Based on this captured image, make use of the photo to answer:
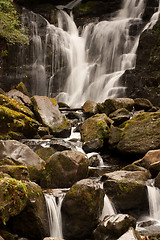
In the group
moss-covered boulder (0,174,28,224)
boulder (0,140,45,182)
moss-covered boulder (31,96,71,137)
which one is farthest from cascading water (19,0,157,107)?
moss-covered boulder (0,174,28,224)

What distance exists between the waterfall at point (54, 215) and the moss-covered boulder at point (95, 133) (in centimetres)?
452

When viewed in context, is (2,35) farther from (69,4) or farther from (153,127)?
(69,4)

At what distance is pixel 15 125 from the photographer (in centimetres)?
991

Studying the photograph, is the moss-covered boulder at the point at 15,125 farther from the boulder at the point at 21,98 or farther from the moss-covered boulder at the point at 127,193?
the moss-covered boulder at the point at 127,193

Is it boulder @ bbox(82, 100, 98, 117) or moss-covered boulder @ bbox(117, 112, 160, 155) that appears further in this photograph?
boulder @ bbox(82, 100, 98, 117)

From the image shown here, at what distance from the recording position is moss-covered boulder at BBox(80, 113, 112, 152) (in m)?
9.73

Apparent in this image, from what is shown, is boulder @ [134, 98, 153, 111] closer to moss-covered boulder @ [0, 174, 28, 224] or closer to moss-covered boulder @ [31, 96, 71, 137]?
moss-covered boulder @ [31, 96, 71, 137]

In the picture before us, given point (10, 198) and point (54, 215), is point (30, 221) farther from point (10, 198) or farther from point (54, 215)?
point (10, 198)

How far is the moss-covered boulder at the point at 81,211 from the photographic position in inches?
191

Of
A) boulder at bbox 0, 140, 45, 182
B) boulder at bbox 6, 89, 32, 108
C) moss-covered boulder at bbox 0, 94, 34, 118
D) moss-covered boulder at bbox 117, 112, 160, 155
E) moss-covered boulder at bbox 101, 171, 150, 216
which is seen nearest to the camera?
moss-covered boulder at bbox 101, 171, 150, 216

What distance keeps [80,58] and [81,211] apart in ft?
62.2

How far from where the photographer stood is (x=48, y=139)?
10.5 meters

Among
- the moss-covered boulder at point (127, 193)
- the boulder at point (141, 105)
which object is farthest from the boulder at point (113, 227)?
the boulder at point (141, 105)

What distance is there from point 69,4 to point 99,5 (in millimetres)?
3504
